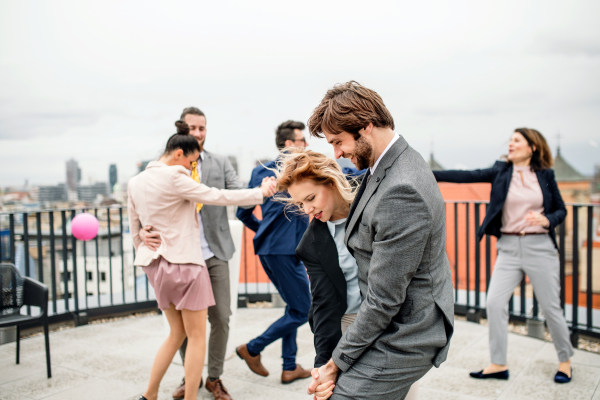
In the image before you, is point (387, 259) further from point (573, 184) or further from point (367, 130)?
point (573, 184)

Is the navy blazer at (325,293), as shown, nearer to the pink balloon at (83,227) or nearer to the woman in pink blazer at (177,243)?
the woman in pink blazer at (177,243)

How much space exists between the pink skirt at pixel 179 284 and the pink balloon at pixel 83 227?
85.2 inches

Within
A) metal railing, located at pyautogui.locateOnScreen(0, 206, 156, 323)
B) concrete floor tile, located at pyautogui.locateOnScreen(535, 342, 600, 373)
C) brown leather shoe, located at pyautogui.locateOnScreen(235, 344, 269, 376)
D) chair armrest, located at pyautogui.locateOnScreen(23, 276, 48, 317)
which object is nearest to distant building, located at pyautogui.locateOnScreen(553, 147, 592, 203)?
concrete floor tile, located at pyautogui.locateOnScreen(535, 342, 600, 373)

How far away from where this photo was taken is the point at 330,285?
1.71 metres

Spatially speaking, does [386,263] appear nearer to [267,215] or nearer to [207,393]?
[267,215]

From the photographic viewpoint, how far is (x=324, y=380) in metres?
1.54

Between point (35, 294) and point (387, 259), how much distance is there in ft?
11.2

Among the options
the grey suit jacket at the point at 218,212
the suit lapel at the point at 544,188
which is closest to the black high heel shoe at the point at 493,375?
the suit lapel at the point at 544,188

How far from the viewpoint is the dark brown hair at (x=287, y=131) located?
11.6 feet

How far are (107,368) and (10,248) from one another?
70.9 inches

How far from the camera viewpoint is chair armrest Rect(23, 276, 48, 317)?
355cm

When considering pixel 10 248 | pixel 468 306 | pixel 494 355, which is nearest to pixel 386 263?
pixel 494 355

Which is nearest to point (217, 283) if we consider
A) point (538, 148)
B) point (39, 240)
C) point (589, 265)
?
point (39, 240)

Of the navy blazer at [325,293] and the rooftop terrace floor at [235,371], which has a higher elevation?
the navy blazer at [325,293]
